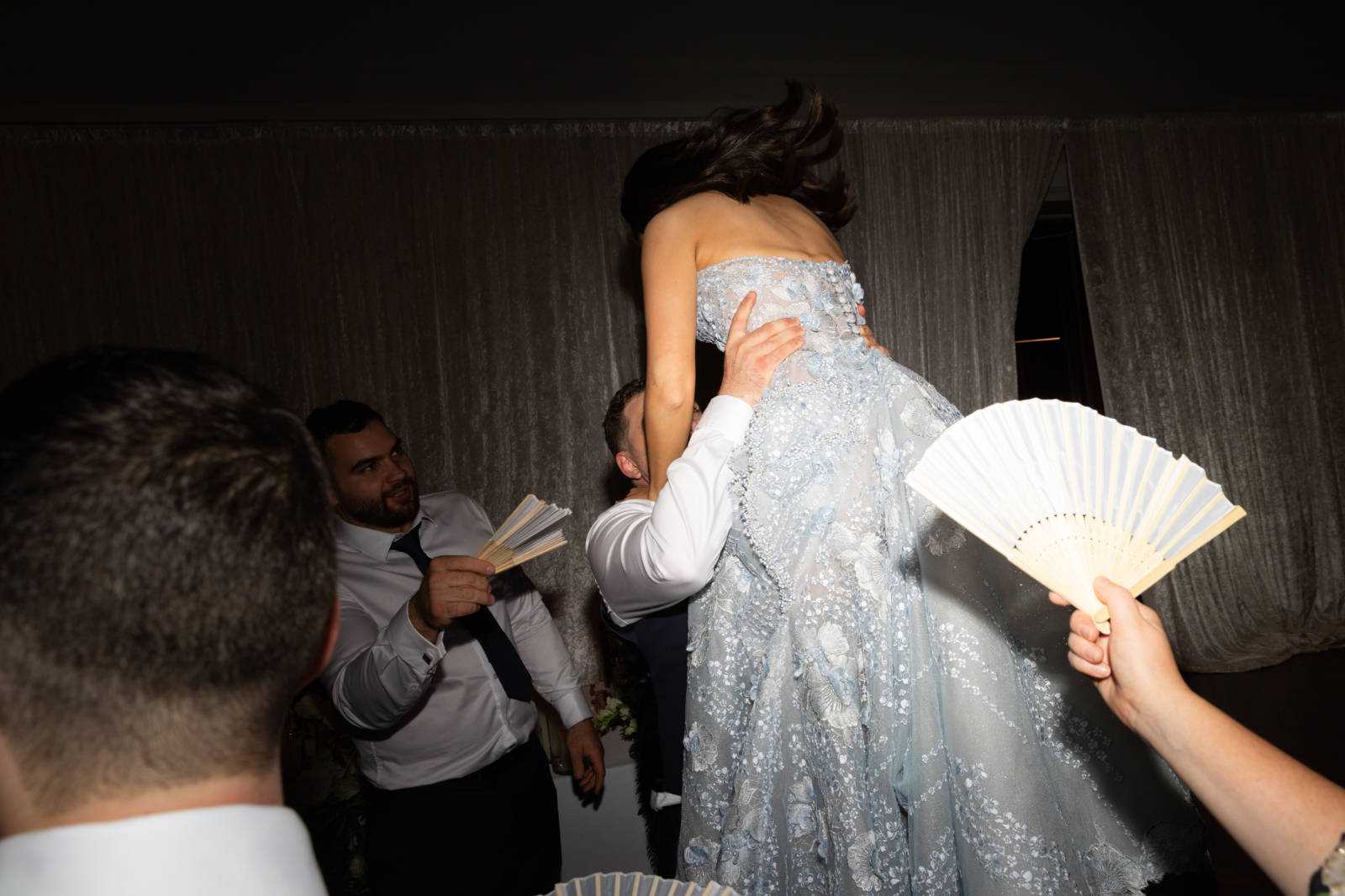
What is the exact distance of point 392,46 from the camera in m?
4.17

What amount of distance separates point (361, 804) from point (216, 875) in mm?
2332

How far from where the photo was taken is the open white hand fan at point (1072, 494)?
0.85 metres

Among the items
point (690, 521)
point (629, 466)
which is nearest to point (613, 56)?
point (629, 466)

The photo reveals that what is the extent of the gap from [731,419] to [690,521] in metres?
0.18

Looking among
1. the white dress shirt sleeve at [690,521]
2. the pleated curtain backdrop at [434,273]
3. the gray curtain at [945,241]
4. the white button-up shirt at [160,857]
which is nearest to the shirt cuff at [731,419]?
the white dress shirt sleeve at [690,521]

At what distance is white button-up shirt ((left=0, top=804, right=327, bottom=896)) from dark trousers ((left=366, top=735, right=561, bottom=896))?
1.82m

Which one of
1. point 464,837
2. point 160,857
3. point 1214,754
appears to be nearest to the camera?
point 160,857

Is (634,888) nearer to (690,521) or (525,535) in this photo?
(690,521)

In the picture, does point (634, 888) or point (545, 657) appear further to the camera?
point (545, 657)

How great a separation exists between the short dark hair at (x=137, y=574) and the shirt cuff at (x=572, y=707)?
2.06 m

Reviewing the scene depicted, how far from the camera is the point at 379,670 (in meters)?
2.15

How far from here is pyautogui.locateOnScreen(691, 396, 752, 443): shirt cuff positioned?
1.49 metres

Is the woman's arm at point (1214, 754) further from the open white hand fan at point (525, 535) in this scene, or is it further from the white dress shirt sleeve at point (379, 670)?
the white dress shirt sleeve at point (379, 670)

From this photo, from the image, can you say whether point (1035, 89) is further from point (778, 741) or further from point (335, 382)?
point (778, 741)
